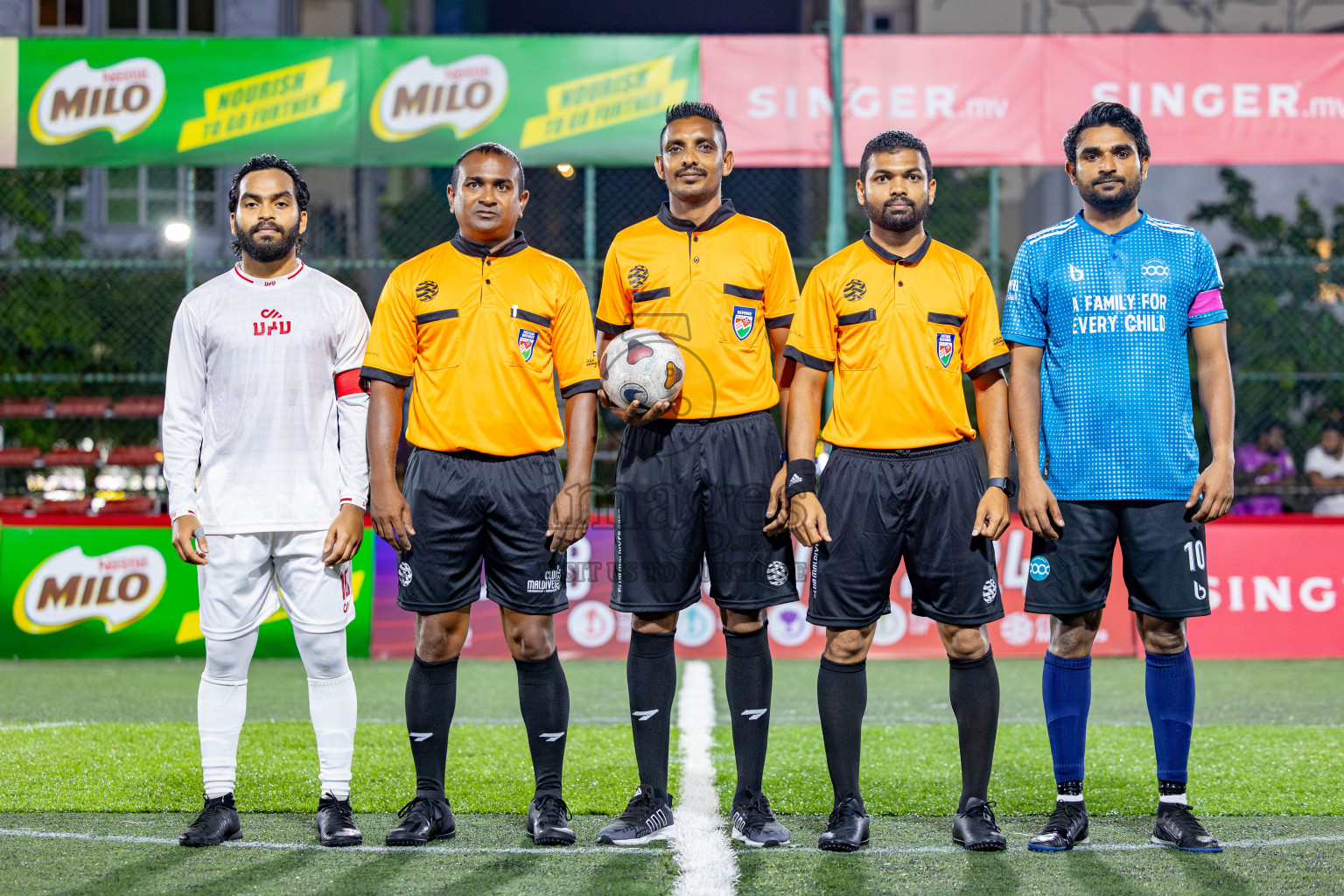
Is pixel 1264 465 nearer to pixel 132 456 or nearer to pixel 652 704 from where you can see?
pixel 652 704

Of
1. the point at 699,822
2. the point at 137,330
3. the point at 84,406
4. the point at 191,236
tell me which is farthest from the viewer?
the point at 137,330

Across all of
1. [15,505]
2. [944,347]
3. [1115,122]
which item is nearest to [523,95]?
[15,505]

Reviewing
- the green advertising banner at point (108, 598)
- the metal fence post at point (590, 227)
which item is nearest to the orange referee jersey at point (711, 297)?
the green advertising banner at point (108, 598)

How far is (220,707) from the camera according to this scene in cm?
405

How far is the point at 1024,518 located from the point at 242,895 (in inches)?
105

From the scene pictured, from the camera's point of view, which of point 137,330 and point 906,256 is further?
point 137,330

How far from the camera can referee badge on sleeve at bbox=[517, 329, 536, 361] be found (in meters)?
4.11

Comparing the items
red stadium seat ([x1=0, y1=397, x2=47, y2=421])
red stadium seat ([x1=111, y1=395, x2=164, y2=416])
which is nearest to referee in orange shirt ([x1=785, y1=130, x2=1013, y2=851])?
red stadium seat ([x1=111, y1=395, x2=164, y2=416])

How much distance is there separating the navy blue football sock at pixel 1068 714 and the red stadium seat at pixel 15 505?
10405mm

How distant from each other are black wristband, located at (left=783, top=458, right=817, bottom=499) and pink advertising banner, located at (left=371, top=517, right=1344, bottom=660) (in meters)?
5.19

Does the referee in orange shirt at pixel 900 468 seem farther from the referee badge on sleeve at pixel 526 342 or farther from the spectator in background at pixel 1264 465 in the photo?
the spectator in background at pixel 1264 465

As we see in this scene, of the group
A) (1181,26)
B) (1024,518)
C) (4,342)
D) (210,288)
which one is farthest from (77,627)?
(1181,26)

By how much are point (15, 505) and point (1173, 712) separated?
10796 mm

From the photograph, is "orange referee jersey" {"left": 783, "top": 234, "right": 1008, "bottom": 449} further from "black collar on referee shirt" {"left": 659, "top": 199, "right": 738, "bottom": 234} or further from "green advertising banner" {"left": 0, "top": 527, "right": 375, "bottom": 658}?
"green advertising banner" {"left": 0, "top": 527, "right": 375, "bottom": 658}
